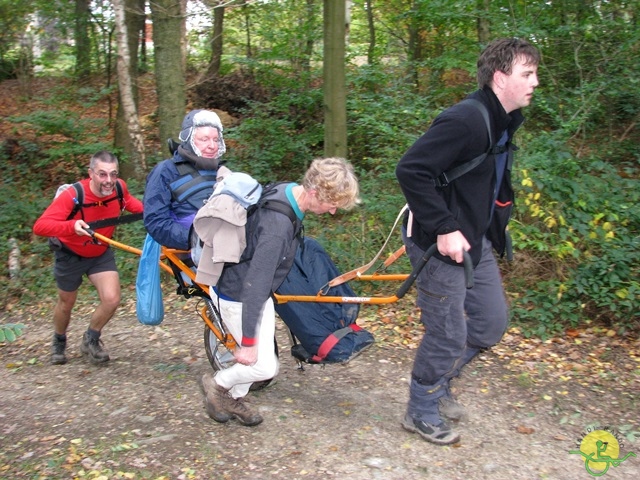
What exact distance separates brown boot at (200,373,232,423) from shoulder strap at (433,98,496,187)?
1.98 meters

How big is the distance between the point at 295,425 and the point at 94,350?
7.36 feet

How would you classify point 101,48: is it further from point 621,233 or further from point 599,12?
point 621,233

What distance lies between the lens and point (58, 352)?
577cm

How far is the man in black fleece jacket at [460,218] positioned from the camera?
10.7ft

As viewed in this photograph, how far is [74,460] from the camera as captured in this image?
395 cm

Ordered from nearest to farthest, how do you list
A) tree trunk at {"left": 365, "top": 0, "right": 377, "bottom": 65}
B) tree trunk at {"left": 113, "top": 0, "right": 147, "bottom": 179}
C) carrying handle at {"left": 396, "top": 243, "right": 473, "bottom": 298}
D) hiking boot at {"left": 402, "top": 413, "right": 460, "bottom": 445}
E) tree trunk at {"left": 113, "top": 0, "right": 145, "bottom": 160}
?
carrying handle at {"left": 396, "top": 243, "right": 473, "bottom": 298}
hiking boot at {"left": 402, "top": 413, "right": 460, "bottom": 445}
tree trunk at {"left": 113, "top": 0, "right": 147, "bottom": 179}
tree trunk at {"left": 113, "top": 0, "right": 145, "bottom": 160}
tree trunk at {"left": 365, "top": 0, "right": 377, "bottom": 65}

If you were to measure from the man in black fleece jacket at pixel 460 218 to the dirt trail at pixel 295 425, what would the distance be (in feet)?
0.95

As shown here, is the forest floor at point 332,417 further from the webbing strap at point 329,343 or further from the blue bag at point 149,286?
the blue bag at point 149,286

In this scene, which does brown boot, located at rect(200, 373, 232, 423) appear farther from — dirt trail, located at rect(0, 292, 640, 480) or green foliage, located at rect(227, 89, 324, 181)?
green foliage, located at rect(227, 89, 324, 181)

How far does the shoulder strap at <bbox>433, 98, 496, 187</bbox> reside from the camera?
3312 millimetres

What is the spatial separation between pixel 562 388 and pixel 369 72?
7.00m
